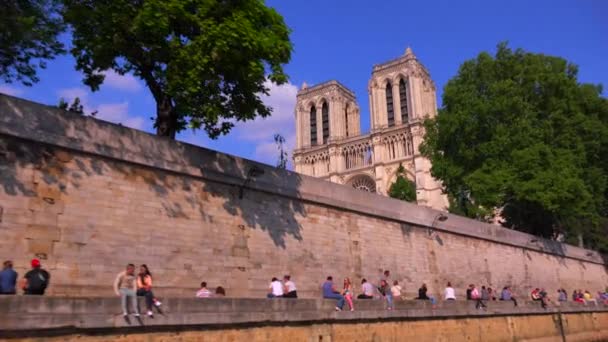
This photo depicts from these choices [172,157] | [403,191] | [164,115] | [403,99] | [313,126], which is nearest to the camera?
[172,157]

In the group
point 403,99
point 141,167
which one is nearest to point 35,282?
point 141,167

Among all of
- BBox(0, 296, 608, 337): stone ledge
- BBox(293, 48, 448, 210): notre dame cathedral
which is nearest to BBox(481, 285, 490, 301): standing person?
BBox(0, 296, 608, 337): stone ledge

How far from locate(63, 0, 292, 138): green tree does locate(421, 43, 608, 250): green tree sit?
1635 centimetres

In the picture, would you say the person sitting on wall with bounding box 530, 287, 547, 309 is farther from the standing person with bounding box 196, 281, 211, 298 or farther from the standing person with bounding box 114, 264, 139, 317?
the standing person with bounding box 114, 264, 139, 317

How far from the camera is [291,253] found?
1500 cm

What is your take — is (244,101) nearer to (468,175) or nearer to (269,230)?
(269,230)

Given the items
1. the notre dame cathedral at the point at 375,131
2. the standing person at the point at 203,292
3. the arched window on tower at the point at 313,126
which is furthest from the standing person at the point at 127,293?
the arched window on tower at the point at 313,126

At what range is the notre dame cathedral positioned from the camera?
225ft

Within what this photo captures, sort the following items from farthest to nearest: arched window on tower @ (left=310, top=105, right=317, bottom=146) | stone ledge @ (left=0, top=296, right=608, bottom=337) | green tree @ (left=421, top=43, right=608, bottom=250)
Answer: arched window on tower @ (left=310, top=105, right=317, bottom=146) → green tree @ (left=421, top=43, right=608, bottom=250) → stone ledge @ (left=0, top=296, right=608, bottom=337)

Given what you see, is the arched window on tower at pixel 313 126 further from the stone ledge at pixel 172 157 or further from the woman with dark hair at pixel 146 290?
the woman with dark hair at pixel 146 290

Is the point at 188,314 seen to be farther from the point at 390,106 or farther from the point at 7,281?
the point at 390,106

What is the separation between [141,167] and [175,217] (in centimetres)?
142

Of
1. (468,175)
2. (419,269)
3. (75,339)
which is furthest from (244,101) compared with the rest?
(468,175)

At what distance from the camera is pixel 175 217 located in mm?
A: 12328
